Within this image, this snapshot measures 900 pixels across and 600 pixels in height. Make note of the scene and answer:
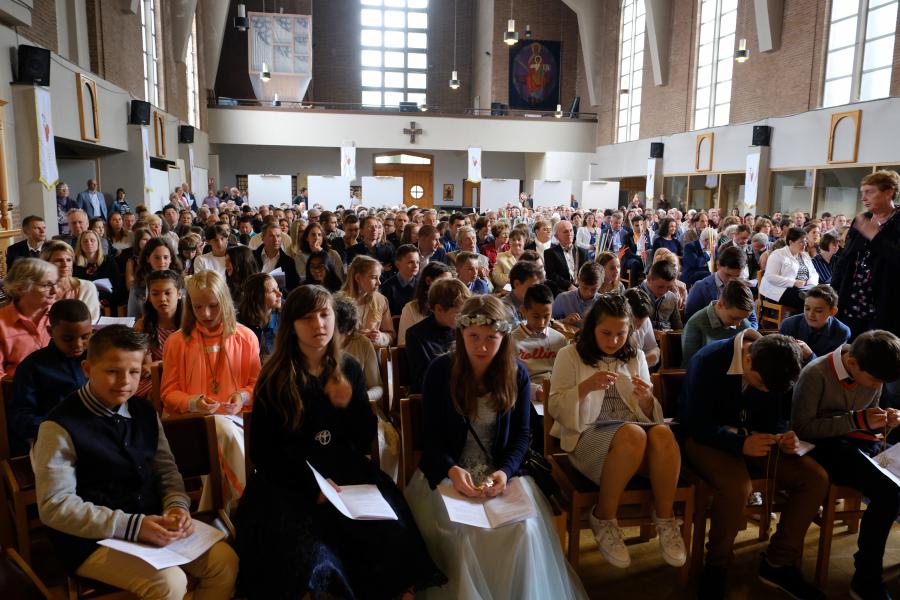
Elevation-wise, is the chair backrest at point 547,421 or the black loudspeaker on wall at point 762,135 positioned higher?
the black loudspeaker on wall at point 762,135

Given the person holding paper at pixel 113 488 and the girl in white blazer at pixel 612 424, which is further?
the girl in white blazer at pixel 612 424

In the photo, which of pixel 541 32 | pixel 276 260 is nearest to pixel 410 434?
pixel 276 260

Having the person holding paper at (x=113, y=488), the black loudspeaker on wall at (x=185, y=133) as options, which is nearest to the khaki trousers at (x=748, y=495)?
the person holding paper at (x=113, y=488)

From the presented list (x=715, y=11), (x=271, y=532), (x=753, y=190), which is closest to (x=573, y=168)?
(x=715, y=11)

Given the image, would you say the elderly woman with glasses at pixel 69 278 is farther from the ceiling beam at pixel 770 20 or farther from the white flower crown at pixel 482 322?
the ceiling beam at pixel 770 20

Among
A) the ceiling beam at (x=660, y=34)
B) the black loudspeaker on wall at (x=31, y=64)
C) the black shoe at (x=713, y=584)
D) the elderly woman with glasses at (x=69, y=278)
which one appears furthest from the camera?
the ceiling beam at (x=660, y=34)

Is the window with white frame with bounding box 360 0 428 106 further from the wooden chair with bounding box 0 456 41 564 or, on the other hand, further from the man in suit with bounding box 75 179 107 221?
the wooden chair with bounding box 0 456 41 564

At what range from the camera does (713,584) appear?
2.76 metres

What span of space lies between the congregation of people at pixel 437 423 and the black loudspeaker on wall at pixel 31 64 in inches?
194

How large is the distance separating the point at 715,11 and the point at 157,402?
56.2 ft

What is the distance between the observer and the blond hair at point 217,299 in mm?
3133

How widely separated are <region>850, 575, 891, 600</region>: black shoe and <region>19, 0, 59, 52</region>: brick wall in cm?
988

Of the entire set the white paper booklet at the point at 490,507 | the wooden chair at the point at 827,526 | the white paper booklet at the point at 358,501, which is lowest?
the wooden chair at the point at 827,526

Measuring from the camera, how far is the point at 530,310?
3.68m
